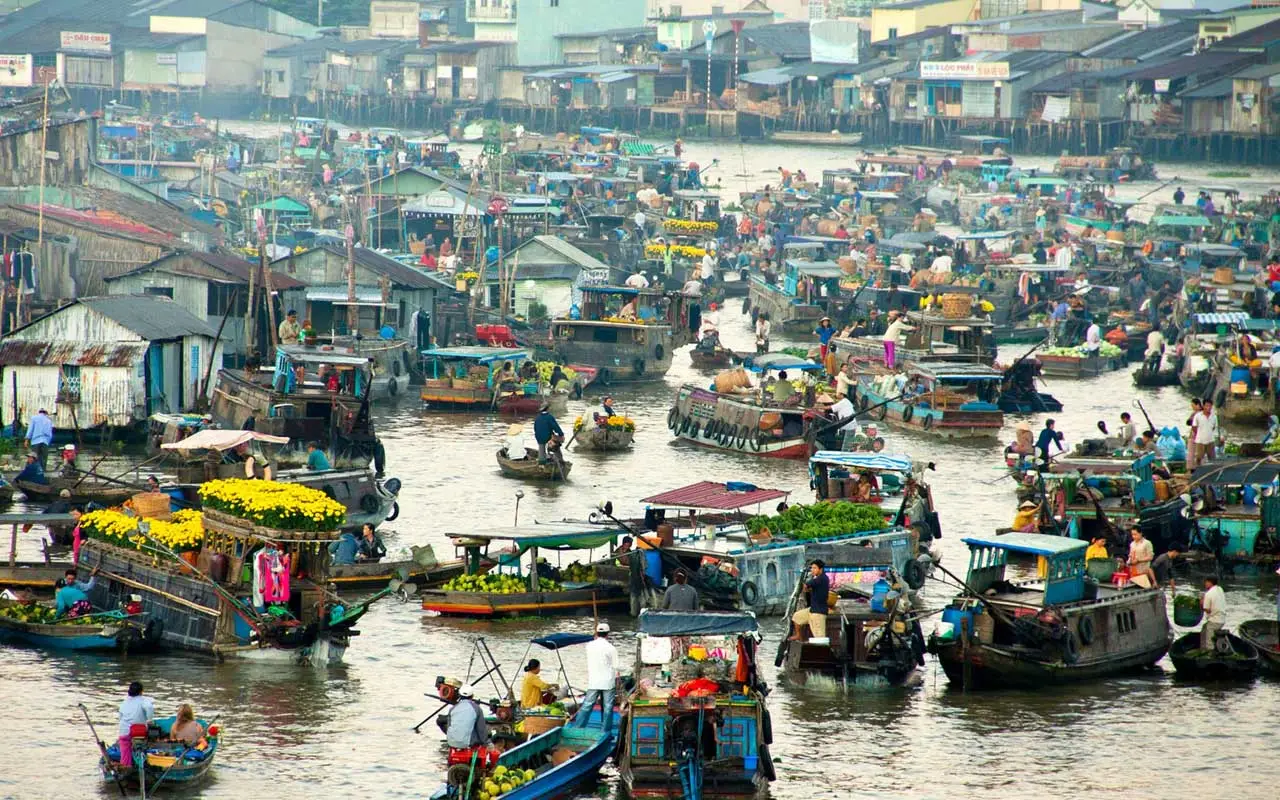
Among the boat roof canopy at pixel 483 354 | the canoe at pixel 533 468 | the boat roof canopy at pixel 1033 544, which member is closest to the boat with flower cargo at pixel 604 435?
the canoe at pixel 533 468

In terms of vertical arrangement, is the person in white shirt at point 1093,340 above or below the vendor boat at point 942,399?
above

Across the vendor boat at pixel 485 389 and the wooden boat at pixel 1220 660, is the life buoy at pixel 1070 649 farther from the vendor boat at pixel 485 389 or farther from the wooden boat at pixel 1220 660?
the vendor boat at pixel 485 389

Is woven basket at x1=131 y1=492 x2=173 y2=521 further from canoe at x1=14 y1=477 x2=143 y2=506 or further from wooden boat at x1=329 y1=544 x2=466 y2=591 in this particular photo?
canoe at x1=14 y1=477 x2=143 y2=506

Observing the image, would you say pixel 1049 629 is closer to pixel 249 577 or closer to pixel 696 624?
pixel 696 624

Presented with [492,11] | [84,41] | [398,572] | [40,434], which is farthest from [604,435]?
[492,11]

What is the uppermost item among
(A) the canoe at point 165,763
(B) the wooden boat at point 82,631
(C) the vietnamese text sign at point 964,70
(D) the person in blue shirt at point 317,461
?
(C) the vietnamese text sign at point 964,70

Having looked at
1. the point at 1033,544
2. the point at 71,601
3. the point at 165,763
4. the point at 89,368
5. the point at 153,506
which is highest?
the point at 89,368

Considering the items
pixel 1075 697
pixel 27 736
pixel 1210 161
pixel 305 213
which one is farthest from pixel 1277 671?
pixel 1210 161

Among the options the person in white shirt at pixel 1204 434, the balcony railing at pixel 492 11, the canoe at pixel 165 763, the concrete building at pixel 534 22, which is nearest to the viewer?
the canoe at pixel 165 763
